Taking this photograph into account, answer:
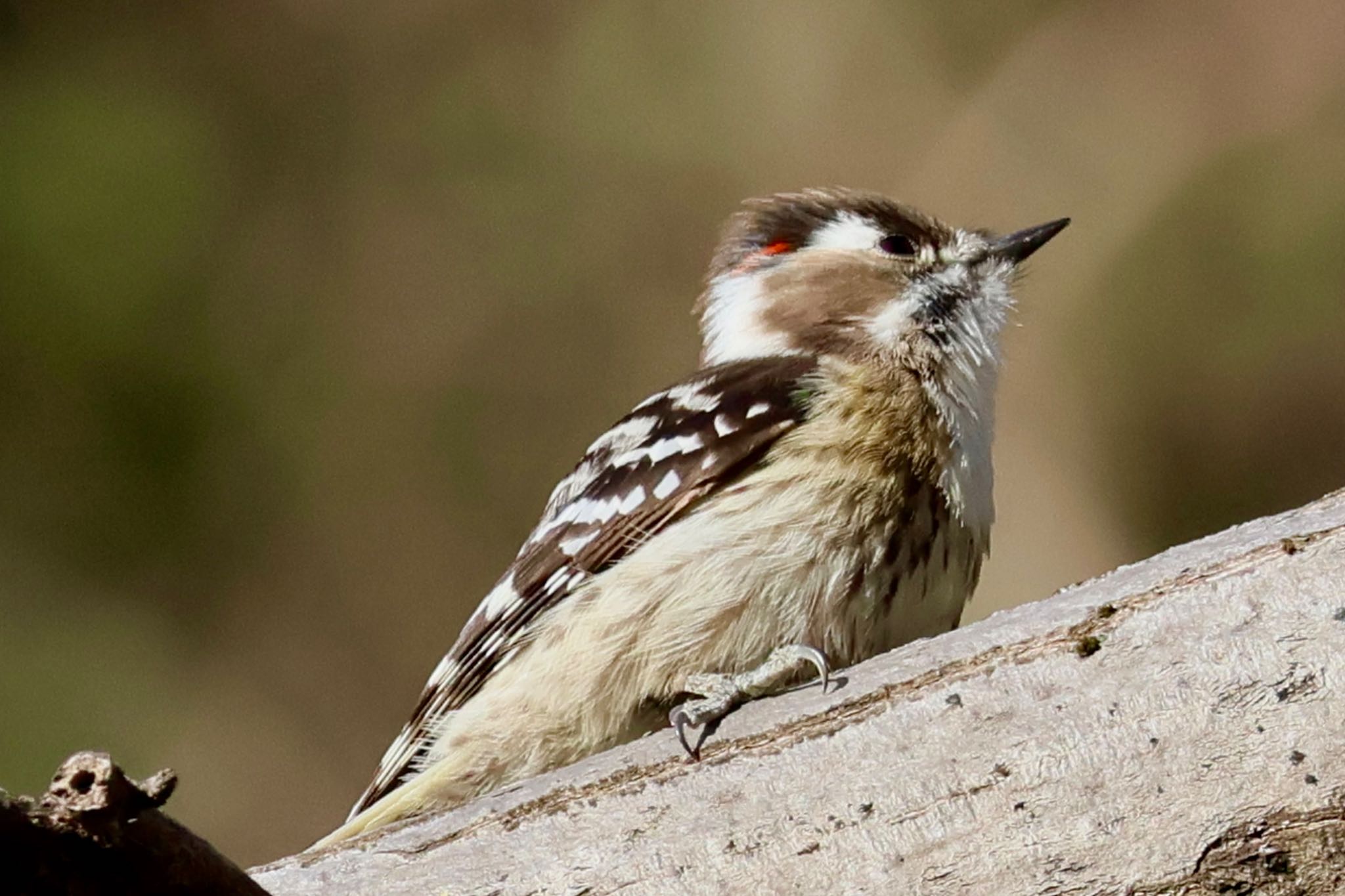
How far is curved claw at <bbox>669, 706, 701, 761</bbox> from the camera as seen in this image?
2168 mm

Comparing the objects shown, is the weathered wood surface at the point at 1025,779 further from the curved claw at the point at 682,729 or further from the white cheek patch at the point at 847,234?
the white cheek patch at the point at 847,234

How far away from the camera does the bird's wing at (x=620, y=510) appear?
2908 millimetres

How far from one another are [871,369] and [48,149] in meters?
3.54

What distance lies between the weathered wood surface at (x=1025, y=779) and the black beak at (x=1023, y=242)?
1414mm

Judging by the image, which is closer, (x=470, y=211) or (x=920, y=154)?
(x=920, y=154)

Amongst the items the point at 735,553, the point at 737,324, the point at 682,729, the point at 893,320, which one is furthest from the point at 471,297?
the point at 682,729

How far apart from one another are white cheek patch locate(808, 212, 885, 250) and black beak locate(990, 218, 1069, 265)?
0.81ft

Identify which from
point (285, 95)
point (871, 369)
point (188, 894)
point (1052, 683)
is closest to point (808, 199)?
point (871, 369)

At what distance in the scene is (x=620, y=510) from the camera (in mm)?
2973

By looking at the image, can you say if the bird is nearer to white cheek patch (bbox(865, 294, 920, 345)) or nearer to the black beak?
white cheek patch (bbox(865, 294, 920, 345))

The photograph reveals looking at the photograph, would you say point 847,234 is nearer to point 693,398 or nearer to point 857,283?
point 857,283

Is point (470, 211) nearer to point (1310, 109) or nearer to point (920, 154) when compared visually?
point (920, 154)

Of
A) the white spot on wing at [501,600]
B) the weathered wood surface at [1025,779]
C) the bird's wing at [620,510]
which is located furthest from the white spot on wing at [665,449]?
the weathered wood surface at [1025,779]

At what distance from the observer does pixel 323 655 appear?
530 centimetres
